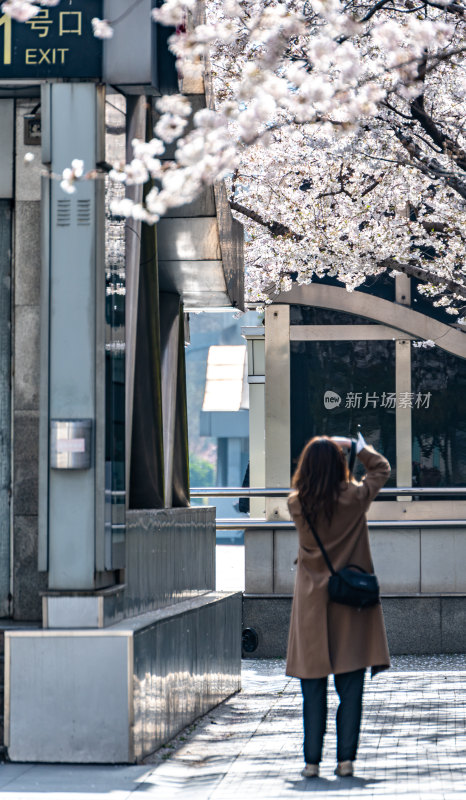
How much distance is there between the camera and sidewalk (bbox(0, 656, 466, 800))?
5.59m

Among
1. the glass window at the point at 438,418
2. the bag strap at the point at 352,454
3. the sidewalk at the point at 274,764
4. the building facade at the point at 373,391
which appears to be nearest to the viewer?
the sidewalk at the point at 274,764

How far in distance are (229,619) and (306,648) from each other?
4.16 meters

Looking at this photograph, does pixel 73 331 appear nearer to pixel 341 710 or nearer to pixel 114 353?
pixel 114 353

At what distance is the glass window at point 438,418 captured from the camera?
48.7ft

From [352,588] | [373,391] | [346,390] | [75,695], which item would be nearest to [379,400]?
[373,391]

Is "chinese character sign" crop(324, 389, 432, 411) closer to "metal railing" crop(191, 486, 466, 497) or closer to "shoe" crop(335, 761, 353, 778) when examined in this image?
"metal railing" crop(191, 486, 466, 497)

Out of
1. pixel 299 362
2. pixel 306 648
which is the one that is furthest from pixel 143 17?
pixel 299 362

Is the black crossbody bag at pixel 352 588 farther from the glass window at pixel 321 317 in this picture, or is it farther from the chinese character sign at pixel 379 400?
the glass window at pixel 321 317

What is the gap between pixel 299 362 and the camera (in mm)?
Answer: 14992

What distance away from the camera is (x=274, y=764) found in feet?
21.0

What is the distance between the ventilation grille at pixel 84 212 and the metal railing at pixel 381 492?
7705 millimetres

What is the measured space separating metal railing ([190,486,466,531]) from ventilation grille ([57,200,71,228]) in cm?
770

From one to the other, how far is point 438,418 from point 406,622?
2568 mm

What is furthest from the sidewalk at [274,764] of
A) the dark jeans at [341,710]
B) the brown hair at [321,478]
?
the brown hair at [321,478]
